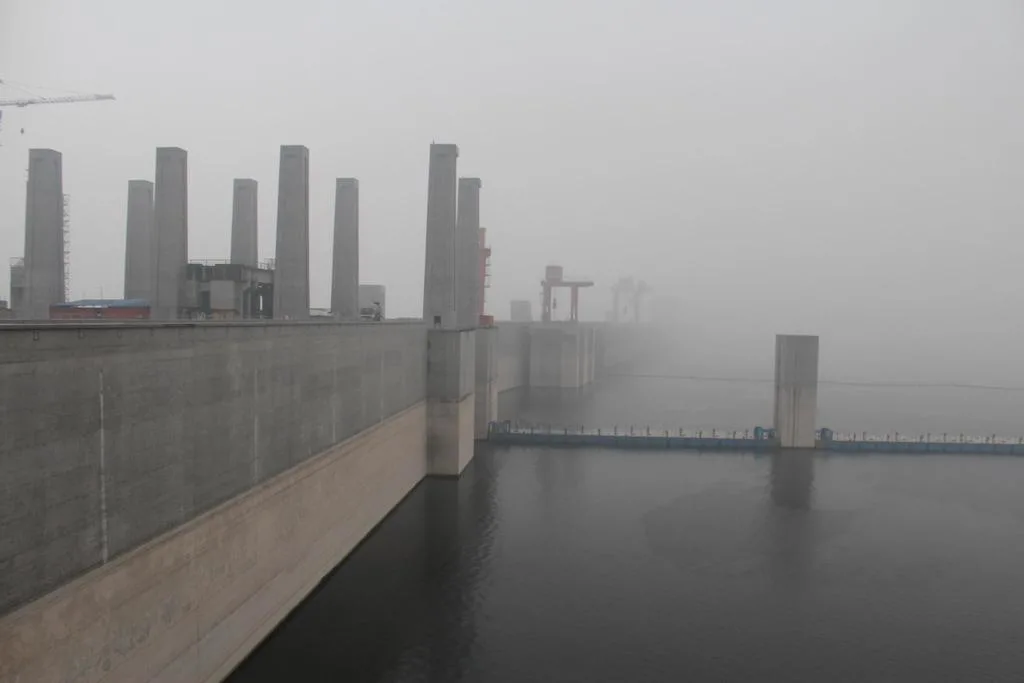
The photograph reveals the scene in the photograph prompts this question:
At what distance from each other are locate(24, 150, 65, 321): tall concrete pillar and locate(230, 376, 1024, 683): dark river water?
18.4 metres

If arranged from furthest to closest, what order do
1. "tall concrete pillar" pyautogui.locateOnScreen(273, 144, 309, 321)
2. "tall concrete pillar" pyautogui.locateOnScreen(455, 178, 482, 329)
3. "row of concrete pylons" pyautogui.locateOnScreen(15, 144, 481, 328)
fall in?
1. "tall concrete pillar" pyautogui.locateOnScreen(455, 178, 482, 329)
2. "tall concrete pillar" pyautogui.locateOnScreen(273, 144, 309, 321)
3. "row of concrete pylons" pyautogui.locateOnScreen(15, 144, 481, 328)

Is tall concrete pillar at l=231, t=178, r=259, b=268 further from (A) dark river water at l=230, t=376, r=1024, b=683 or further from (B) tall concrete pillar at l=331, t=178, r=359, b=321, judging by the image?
(A) dark river water at l=230, t=376, r=1024, b=683

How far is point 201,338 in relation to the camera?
1230 cm

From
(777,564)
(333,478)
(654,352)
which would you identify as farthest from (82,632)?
(654,352)

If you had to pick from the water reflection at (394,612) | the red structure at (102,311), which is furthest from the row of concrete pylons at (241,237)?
the water reflection at (394,612)

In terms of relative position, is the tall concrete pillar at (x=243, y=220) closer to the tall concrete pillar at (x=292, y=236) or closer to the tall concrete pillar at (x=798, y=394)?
the tall concrete pillar at (x=292, y=236)

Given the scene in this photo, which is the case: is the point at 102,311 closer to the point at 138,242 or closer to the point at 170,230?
the point at 170,230

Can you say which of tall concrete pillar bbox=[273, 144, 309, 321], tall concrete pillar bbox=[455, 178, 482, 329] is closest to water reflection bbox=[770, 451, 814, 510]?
tall concrete pillar bbox=[455, 178, 482, 329]

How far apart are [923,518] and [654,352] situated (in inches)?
6051

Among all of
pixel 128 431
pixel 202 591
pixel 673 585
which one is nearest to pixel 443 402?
pixel 673 585

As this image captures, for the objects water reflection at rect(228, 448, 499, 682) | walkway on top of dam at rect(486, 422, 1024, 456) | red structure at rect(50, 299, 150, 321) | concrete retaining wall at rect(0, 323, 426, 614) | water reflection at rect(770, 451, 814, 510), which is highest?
red structure at rect(50, 299, 150, 321)

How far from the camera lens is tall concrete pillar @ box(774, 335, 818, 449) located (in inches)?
1583

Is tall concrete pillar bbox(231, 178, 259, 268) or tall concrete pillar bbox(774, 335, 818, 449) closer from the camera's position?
tall concrete pillar bbox(231, 178, 259, 268)

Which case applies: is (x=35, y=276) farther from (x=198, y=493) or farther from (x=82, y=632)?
(x=82, y=632)
